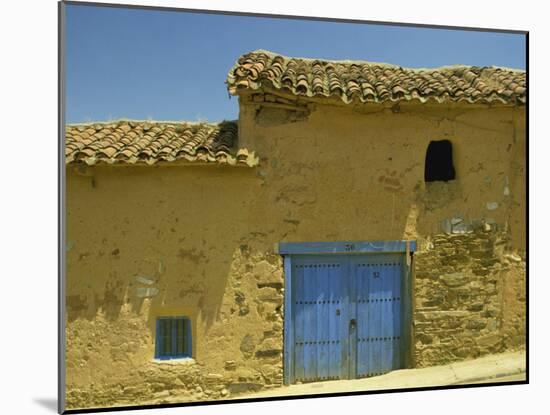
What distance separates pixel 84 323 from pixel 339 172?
3.21 meters

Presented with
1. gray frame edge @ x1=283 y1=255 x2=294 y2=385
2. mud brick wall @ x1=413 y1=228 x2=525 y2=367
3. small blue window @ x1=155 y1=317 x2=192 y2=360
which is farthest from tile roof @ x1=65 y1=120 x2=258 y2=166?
mud brick wall @ x1=413 y1=228 x2=525 y2=367

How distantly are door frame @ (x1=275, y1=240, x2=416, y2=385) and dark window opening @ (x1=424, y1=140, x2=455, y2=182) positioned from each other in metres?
0.86

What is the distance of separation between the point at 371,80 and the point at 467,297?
2.75 meters

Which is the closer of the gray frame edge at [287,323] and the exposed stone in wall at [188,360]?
the exposed stone in wall at [188,360]

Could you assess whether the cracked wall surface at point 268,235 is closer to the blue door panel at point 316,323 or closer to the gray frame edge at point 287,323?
the gray frame edge at point 287,323

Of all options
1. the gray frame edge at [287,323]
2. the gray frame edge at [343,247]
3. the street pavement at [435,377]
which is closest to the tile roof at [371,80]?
the gray frame edge at [343,247]

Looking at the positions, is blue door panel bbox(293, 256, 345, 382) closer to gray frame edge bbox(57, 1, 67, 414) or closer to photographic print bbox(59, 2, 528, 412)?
photographic print bbox(59, 2, 528, 412)

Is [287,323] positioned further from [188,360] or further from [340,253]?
[188,360]

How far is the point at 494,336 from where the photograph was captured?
7906mm

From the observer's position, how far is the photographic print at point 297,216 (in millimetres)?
7070

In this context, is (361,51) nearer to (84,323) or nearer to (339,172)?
(339,172)

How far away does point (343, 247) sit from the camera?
7.64 meters

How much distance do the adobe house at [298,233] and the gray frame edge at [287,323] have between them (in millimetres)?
17

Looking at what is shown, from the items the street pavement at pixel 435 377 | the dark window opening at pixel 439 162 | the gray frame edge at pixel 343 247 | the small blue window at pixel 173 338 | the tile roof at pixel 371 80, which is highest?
the tile roof at pixel 371 80
